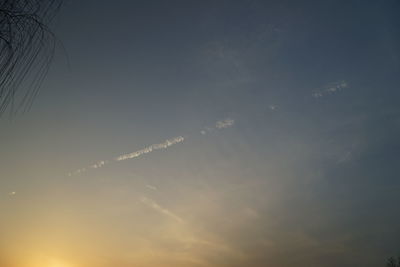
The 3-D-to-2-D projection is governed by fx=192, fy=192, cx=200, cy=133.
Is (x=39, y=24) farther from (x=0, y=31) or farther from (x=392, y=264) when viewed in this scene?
(x=392, y=264)

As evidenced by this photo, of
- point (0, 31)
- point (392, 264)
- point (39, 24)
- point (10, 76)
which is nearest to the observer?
point (0, 31)

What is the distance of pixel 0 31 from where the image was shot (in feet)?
10.5

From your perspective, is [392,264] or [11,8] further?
[392,264]

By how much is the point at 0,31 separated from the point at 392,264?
122257 millimetres

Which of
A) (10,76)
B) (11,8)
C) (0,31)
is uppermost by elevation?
(11,8)

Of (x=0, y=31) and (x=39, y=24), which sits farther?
(x=39, y=24)

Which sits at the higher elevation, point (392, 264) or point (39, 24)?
point (392, 264)

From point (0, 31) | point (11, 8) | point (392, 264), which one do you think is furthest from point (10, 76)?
point (392, 264)

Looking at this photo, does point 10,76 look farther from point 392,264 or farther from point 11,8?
point 392,264

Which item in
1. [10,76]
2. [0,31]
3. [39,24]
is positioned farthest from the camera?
[39,24]

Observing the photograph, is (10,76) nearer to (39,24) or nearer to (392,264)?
(39,24)

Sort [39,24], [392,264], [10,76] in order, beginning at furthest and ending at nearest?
[392,264], [39,24], [10,76]

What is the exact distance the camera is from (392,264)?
253 feet

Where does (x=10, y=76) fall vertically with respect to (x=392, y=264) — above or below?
below
